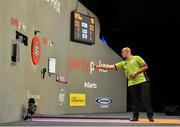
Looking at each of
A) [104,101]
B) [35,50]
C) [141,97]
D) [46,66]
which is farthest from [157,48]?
[141,97]

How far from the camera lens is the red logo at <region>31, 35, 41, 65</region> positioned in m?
10.4

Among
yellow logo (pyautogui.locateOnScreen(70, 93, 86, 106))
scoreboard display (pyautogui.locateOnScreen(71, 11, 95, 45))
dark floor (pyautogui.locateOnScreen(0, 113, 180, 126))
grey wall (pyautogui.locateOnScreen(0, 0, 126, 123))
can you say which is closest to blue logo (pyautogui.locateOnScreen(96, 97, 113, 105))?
grey wall (pyautogui.locateOnScreen(0, 0, 126, 123))

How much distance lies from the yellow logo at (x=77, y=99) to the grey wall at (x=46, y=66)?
135mm

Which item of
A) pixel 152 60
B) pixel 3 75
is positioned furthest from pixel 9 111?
pixel 152 60

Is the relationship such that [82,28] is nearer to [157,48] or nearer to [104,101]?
[104,101]

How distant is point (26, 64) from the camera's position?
388 inches

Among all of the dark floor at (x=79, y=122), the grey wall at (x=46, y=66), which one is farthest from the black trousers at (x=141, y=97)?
the grey wall at (x=46, y=66)

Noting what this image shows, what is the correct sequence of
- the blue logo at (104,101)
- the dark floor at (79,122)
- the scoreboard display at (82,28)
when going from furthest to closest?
1. the blue logo at (104,101)
2. the scoreboard display at (82,28)
3. the dark floor at (79,122)

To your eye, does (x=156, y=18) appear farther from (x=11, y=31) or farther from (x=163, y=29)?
(x=11, y=31)

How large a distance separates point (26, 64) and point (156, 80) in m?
11.2

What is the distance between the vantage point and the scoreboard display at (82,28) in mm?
14232

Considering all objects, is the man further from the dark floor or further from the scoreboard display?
the scoreboard display

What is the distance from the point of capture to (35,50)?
10.6 meters

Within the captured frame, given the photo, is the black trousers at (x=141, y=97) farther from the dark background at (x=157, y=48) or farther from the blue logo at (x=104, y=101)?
the dark background at (x=157, y=48)
